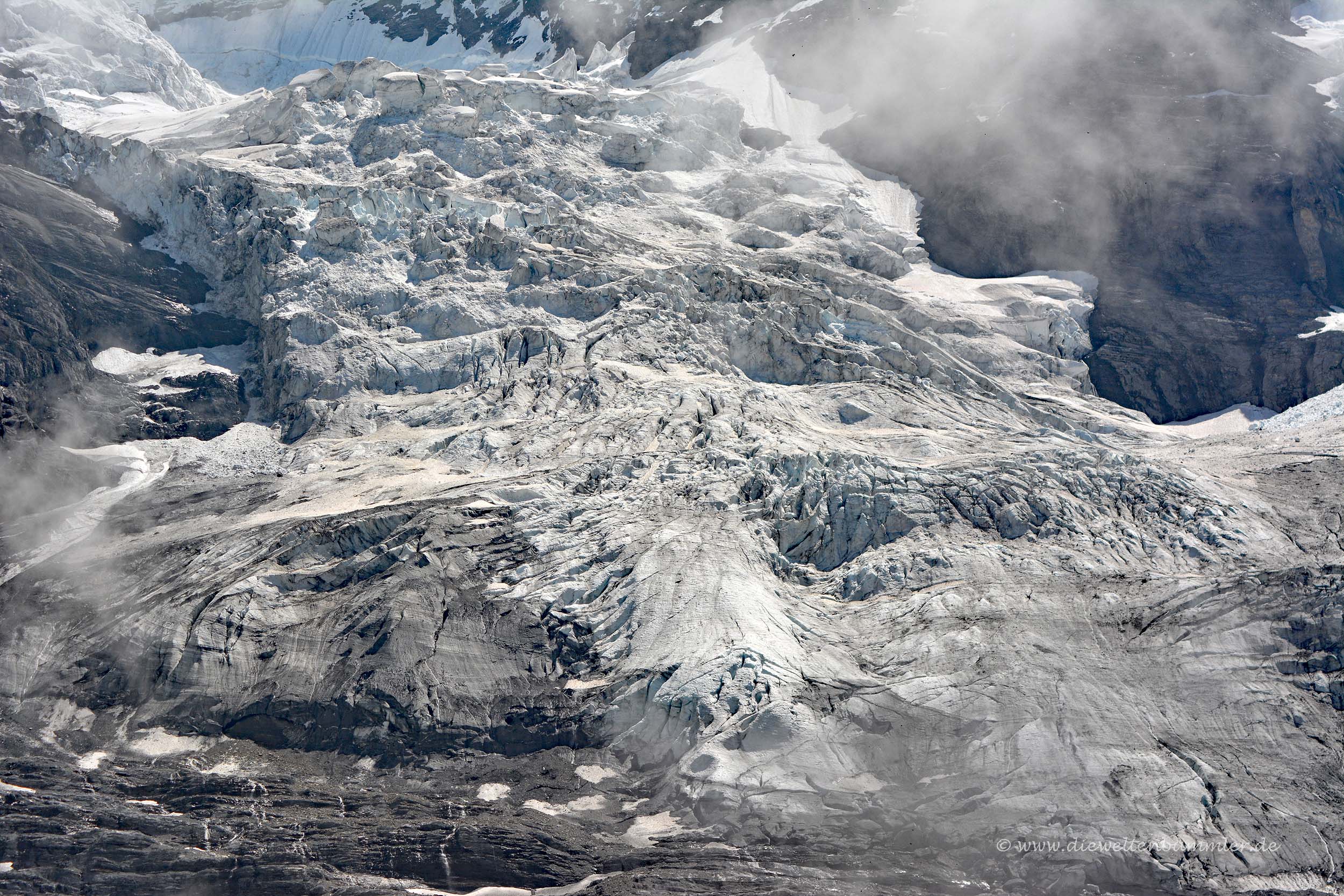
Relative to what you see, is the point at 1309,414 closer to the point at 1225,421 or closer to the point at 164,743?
the point at 1225,421

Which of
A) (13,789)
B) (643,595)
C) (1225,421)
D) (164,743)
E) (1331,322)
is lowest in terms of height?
(1225,421)

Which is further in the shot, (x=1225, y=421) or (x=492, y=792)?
(x=1225, y=421)

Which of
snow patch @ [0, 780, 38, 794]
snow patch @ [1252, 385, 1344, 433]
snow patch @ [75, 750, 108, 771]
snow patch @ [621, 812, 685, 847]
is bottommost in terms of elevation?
snow patch @ [1252, 385, 1344, 433]

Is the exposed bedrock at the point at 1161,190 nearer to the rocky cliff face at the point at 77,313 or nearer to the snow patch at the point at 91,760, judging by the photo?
the rocky cliff face at the point at 77,313

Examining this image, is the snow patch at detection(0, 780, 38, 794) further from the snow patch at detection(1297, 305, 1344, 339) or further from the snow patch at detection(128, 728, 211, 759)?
Answer: the snow patch at detection(1297, 305, 1344, 339)

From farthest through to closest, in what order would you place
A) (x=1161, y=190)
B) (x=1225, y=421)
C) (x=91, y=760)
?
1. (x=1161, y=190)
2. (x=1225, y=421)
3. (x=91, y=760)

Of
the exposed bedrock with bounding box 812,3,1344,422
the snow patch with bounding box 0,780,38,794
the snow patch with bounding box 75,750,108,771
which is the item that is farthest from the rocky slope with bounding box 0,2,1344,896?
the exposed bedrock with bounding box 812,3,1344,422

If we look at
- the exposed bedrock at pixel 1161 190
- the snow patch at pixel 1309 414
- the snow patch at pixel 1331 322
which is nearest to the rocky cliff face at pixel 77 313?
the exposed bedrock at pixel 1161 190

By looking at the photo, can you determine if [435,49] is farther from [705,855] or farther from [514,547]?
[705,855]

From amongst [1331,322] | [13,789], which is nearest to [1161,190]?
[1331,322]
